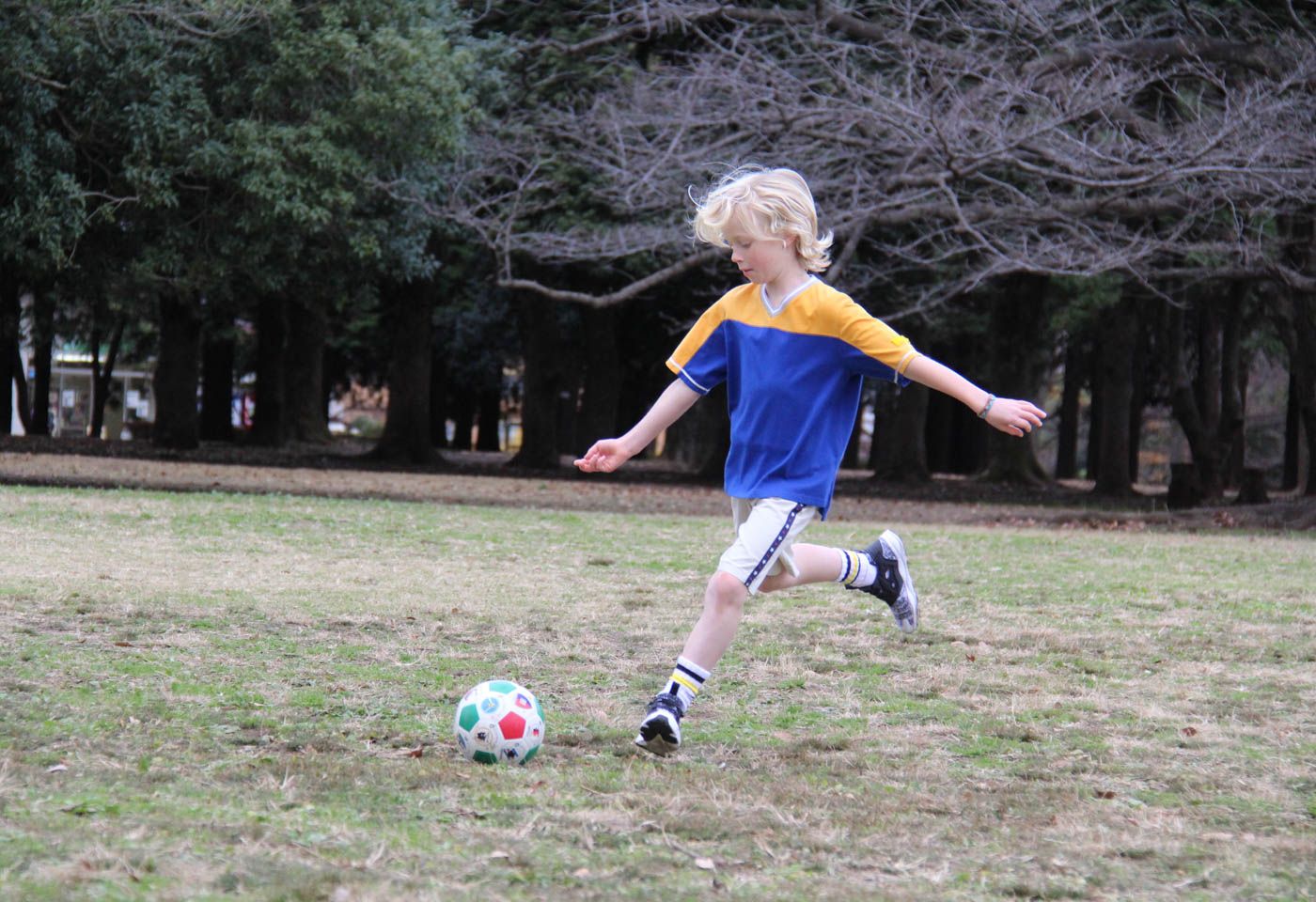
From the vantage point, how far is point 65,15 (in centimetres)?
1394

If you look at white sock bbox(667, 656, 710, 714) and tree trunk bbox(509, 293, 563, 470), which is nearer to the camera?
white sock bbox(667, 656, 710, 714)

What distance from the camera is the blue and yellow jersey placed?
4656 mm

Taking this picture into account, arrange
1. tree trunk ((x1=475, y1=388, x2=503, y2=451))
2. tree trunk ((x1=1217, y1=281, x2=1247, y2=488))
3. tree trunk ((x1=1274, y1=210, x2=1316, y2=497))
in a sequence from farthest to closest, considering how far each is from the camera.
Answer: tree trunk ((x1=475, y1=388, x2=503, y2=451))
tree trunk ((x1=1217, y1=281, x2=1247, y2=488))
tree trunk ((x1=1274, y1=210, x2=1316, y2=497))

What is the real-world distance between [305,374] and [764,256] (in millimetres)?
29557

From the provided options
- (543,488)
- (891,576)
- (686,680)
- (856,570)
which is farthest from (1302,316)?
(686,680)

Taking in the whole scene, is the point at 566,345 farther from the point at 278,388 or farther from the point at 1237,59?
the point at 1237,59

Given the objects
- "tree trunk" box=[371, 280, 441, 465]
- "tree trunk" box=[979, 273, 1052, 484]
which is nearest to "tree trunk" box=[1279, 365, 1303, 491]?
"tree trunk" box=[979, 273, 1052, 484]

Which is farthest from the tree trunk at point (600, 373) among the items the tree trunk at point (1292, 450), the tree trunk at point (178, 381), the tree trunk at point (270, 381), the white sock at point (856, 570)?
the white sock at point (856, 570)

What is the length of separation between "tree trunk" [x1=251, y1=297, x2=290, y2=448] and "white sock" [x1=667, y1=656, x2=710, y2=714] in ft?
89.2

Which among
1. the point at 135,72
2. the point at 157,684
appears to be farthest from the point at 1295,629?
the point at 135,72

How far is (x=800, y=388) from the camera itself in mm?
4688

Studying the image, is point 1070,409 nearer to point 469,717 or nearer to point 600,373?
point 600,373

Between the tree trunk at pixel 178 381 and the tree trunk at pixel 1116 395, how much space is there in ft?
56.7

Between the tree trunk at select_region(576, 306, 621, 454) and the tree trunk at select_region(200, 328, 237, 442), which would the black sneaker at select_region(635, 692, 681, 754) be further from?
the tree trunk at select_region(200, 328, 237, 442)
